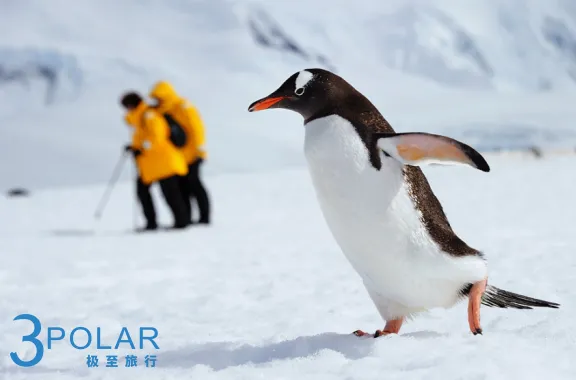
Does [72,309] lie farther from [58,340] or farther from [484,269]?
[484,269]

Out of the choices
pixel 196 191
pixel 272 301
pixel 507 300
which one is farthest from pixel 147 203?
pixel 507 300

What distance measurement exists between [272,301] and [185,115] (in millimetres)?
3697

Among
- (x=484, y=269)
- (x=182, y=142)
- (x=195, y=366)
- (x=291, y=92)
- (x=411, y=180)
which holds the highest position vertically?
(x=182, y=142)

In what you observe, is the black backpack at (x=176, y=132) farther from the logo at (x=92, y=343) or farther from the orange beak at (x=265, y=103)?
the orange beak at (x=265, y=103)

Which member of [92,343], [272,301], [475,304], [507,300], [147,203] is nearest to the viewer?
[475,304]

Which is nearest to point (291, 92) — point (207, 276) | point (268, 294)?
point (268, 294)

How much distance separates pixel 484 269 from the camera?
1.79 meters

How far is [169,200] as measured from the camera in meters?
6.05

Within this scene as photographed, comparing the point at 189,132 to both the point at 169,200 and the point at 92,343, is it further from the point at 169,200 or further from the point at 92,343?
the point at 92,343

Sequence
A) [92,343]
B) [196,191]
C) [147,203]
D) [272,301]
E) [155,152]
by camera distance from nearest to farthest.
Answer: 1. [92,343]
2. [272,301]
3. [155,152]
4. [147,203]
5. [196,191]

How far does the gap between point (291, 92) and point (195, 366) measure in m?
0.80

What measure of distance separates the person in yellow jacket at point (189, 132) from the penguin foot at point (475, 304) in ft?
15.3

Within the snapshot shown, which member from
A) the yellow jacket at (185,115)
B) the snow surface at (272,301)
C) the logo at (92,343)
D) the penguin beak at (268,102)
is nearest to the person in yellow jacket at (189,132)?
the yellow jacket at (185,115)

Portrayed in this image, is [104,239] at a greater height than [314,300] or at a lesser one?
greater
